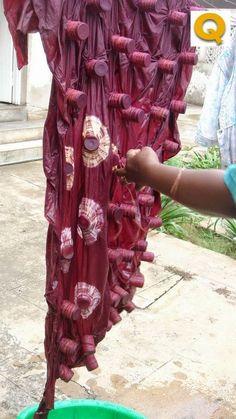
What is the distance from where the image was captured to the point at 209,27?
1626mm

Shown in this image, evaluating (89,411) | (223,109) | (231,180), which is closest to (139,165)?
(231,180)

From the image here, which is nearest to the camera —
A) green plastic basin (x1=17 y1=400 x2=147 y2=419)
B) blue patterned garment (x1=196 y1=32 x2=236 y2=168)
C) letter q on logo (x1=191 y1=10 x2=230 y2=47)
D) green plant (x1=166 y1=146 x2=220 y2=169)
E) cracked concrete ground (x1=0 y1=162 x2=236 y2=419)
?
letter q on logo (x1=191 y1=10 x2=230 y2=47)

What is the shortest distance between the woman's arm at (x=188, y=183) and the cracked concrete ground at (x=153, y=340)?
1.43 meters

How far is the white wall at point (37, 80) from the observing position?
6566 millimetres

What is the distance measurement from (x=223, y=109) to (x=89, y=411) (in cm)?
197

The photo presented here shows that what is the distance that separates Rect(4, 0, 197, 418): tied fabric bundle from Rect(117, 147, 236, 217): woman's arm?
0.36 ft

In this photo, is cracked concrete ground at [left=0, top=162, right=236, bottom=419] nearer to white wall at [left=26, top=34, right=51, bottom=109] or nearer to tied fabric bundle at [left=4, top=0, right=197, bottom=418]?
tied fabric bundle at [left=4, top=0, right=197, bottom=418]

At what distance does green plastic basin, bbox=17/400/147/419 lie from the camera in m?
1.99

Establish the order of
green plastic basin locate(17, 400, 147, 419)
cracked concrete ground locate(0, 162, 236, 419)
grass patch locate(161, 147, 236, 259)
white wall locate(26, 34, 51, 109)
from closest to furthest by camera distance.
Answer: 1. green plastic basin locate(17, 400, 147, 419)
2. cracked concrete ground locate(0, 162, 236, 419)
3. grass patch locate(161, 147, 236, 259)
4. white wall locate(26, 34, 51, 109)

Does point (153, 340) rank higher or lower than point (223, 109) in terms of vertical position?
lower

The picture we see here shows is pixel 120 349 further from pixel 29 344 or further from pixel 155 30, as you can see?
pixel 155 30

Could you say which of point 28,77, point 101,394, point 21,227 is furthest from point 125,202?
point 28,77

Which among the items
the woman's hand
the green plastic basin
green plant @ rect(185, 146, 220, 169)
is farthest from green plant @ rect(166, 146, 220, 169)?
the woman's hand

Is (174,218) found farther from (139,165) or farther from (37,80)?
(139,165)
